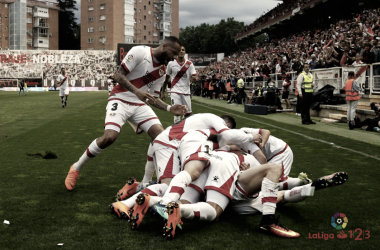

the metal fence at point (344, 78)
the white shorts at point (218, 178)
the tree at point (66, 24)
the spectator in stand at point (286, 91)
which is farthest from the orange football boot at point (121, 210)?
the tree at point (66, 24)

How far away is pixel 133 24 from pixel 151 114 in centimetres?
8295

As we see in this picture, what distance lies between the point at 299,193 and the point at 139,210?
5.38 ft

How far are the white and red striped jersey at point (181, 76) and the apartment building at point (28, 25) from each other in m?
79.1

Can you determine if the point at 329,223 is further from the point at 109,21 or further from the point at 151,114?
the point at 109,21

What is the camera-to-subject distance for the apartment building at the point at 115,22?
3184 inches

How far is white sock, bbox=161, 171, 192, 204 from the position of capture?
3.41 meters

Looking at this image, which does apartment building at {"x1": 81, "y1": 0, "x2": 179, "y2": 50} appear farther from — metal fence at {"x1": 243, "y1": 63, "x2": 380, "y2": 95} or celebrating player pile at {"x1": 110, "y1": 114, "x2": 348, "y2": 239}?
celebrating player pile at {"x1": 110, "y1": 114, "x2": 348, "y2": 239}

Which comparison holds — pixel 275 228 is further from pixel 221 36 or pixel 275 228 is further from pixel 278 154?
pixel 221 36

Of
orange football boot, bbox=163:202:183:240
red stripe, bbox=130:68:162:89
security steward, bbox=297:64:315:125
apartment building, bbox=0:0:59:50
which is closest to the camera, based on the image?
orange football boot, bbox=163:202:183:240

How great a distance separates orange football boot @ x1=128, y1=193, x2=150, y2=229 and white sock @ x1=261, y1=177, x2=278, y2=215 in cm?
108

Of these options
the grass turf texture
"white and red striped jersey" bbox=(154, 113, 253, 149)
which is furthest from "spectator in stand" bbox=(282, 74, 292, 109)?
"white and red striped jersey" bbox=(154, 113, 253, 149)

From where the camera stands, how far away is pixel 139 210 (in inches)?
135

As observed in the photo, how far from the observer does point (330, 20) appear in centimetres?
3300

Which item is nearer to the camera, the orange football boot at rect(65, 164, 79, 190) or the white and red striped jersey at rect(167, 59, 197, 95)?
the orange football boot at rect(65, 164, 79, 190)
